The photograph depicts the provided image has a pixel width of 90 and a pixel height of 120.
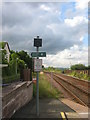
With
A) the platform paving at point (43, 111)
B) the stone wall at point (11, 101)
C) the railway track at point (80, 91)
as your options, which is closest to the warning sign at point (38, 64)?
the stone wall at point (11, 101)

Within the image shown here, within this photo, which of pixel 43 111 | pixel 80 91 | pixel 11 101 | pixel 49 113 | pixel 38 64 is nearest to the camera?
pixel 11 101

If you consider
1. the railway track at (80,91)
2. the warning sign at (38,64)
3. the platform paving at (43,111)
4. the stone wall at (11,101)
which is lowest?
the railway track at (80,91)

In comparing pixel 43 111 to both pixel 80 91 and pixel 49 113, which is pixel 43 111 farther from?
pixel 80 91

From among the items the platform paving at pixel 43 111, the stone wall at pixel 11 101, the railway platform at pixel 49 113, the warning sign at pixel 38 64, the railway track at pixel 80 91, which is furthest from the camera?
the railway track at pixel 80 91

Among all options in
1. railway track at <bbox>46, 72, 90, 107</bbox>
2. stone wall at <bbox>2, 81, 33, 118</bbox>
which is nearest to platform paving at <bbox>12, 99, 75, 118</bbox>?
stone wall at <bbox>2, 81, 33, 118</bbox>

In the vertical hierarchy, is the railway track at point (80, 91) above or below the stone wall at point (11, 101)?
below

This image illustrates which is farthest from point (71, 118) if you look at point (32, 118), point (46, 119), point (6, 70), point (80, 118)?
point (6, 70)

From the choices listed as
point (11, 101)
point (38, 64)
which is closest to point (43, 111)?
point (38, 64)

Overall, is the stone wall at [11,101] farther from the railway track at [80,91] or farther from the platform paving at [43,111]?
the railway track at [80,91]

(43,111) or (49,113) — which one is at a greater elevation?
(49,113)

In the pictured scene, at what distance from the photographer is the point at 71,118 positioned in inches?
263

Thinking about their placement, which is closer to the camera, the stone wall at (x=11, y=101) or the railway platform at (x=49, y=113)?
the stone wall at (x=11, y=101)

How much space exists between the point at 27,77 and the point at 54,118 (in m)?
7.33

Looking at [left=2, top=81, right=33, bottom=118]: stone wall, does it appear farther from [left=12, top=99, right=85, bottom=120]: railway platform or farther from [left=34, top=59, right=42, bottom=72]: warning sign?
[left=34, top=59, right=42, bottom=72]: warning sign
